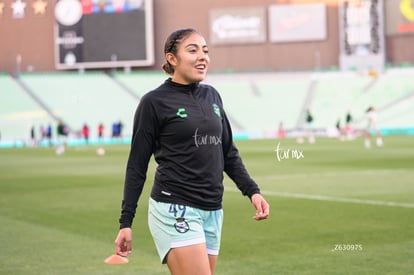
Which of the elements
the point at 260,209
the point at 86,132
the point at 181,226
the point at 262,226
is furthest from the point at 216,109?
the point at 86,132

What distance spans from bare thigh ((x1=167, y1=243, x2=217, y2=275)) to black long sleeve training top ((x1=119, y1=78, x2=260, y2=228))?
302mm

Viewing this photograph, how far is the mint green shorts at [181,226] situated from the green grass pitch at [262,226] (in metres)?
3.92

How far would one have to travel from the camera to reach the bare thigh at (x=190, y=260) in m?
5.56

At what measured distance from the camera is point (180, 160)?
5770 mm

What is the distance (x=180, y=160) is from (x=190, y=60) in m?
0.66

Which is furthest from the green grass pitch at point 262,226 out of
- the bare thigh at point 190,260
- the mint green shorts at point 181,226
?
the bare thigh at point 190,260

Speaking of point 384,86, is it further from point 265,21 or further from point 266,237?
point 266,237

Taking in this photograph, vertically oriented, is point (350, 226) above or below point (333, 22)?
below

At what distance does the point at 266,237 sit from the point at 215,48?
236ft

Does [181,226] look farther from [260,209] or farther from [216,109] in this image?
[216,109]

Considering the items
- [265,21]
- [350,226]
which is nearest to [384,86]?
[265,21]

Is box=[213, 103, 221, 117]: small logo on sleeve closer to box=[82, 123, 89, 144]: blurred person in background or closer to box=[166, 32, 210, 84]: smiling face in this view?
box=[166, 32, 210, 84]: smiling face

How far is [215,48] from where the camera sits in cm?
8369

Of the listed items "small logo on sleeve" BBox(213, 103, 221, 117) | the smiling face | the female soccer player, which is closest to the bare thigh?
the female soccer player
